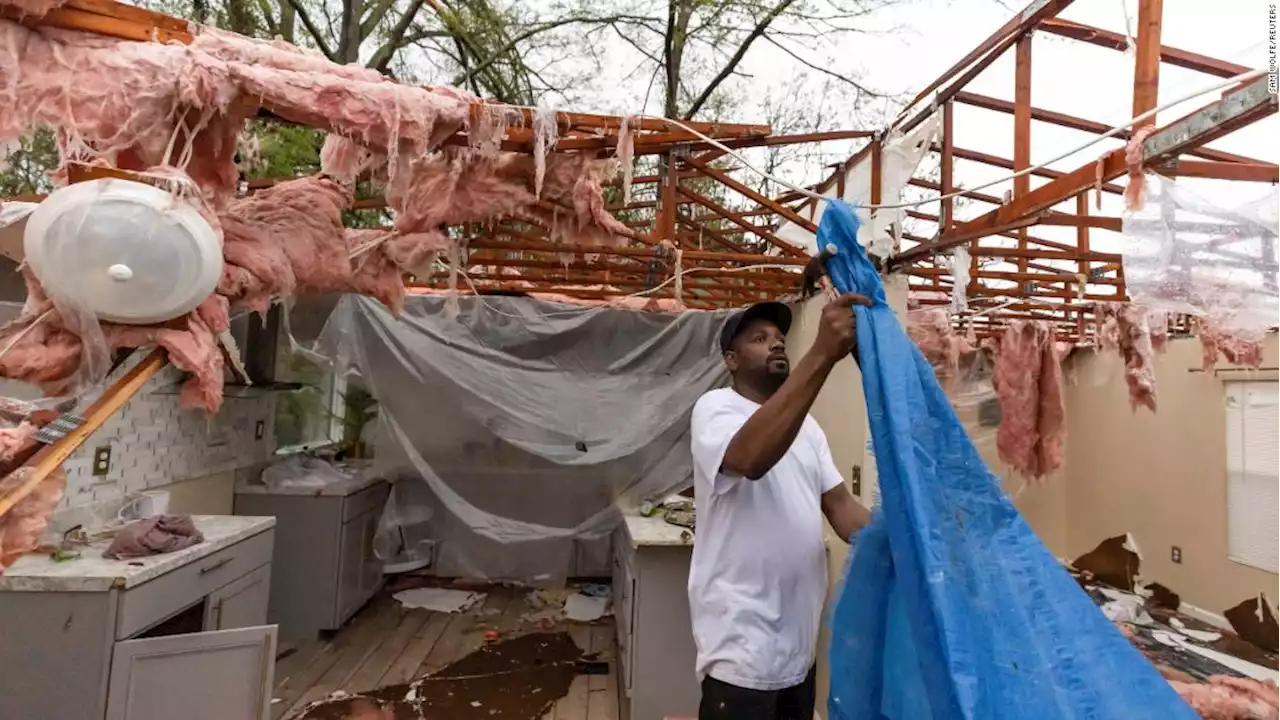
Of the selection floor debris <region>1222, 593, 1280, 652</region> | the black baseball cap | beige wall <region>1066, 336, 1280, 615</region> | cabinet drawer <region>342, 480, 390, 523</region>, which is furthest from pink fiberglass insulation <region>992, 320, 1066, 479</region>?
cabinet drawer <region>342, 480, 390, 523</region>

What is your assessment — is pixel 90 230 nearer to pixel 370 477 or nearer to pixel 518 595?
pixel 370 477

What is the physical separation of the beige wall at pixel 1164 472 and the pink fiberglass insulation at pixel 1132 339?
1160mm

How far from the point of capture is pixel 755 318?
153cm

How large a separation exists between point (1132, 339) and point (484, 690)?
13.6ft

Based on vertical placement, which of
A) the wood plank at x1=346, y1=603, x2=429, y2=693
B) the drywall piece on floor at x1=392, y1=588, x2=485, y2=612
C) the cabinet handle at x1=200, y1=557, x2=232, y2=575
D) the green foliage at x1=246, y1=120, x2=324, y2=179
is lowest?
the wood plank at x1=346, y1=603, x2=429, y2=693

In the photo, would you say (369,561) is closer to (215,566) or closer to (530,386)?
(530,386)

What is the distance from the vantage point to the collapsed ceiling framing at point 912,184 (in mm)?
1304

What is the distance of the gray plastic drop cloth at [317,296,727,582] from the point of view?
13.0 ft

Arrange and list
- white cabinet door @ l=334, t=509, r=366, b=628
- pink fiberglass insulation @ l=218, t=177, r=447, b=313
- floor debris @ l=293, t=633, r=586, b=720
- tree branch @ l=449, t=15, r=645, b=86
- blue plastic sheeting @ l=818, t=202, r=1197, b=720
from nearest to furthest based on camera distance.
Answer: blue plastic sheeting @ l=818, t=202, r=1197, b=720, pink fiberglass insulation @ l=218, t=177, r=447, b=313, floor debris @ l=293, t=633, r=586, b=720, white cabinet door @ l=334, t=509, r=366, b=628, tree branch @ l=449, t=15, r=645, b=86

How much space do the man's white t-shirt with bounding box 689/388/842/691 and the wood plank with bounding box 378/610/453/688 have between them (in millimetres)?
2591

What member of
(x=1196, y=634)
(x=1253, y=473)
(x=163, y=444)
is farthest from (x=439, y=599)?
(x=1253, y=473)

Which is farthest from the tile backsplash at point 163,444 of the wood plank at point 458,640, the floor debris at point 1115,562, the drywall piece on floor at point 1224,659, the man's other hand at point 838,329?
the floor debris at point 1115,562

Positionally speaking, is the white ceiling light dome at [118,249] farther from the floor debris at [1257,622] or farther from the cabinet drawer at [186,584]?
the floor debris at [1257,622]

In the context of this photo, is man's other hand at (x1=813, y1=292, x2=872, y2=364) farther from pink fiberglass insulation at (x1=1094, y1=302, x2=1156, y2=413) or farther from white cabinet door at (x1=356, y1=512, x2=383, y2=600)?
white cabinet door at (x1=356, y1=512, x2=383, y2=600)
